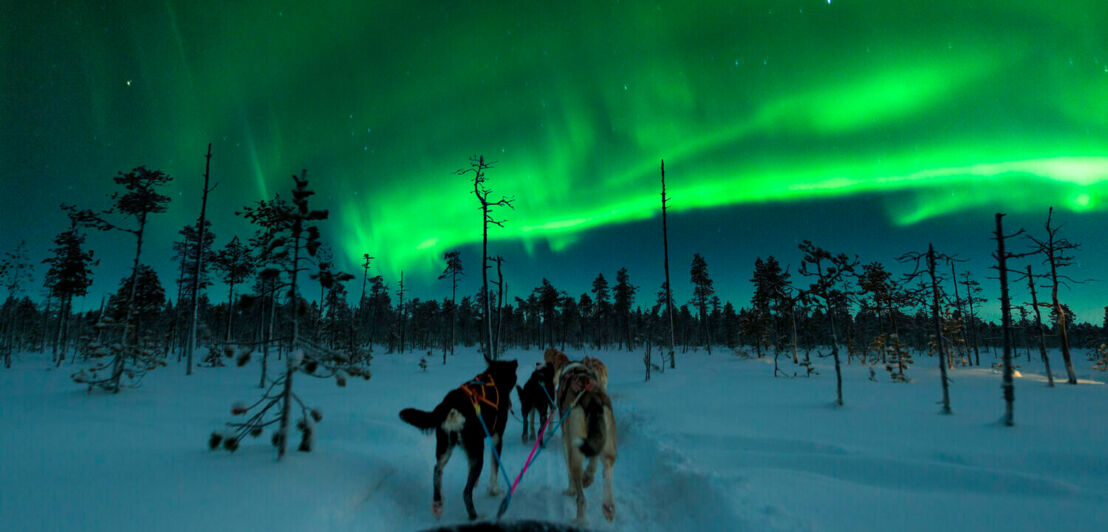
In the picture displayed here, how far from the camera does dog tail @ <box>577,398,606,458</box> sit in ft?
14.5

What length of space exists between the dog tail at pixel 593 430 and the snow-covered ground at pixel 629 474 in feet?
4.00

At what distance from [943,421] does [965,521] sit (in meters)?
7.63

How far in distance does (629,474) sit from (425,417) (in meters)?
4.02

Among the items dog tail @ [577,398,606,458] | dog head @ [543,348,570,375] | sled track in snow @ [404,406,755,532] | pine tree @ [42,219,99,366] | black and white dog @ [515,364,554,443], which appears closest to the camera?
dog tail @ [577,398,606,458]

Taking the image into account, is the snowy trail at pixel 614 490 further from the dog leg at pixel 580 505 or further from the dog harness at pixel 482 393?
the dog harness at pixel 482 393

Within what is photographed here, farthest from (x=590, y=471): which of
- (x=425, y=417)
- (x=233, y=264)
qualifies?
(x=233, y=264)

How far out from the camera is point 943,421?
9.53m

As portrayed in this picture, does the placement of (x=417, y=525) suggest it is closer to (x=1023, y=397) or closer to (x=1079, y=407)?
(x=1079, y=407)

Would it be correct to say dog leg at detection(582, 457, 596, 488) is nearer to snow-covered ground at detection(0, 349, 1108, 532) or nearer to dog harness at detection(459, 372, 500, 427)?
snow-covered ground at detection(0, 349, 1108, 532)

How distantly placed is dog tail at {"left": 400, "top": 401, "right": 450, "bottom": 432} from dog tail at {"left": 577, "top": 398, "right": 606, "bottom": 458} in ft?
5.83

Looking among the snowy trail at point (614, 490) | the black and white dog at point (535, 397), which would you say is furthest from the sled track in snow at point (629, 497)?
the black and white dog at point (535, 397)

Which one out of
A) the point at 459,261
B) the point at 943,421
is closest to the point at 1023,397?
the point at 943,421

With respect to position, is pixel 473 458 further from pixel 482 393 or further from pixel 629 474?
pixel 629 474

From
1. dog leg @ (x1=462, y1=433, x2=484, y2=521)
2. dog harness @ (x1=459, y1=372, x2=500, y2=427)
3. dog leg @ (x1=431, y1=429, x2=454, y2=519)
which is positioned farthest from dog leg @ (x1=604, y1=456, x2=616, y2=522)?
dog leg @ (x1=431, y1=429, x2=454, y2=519)
